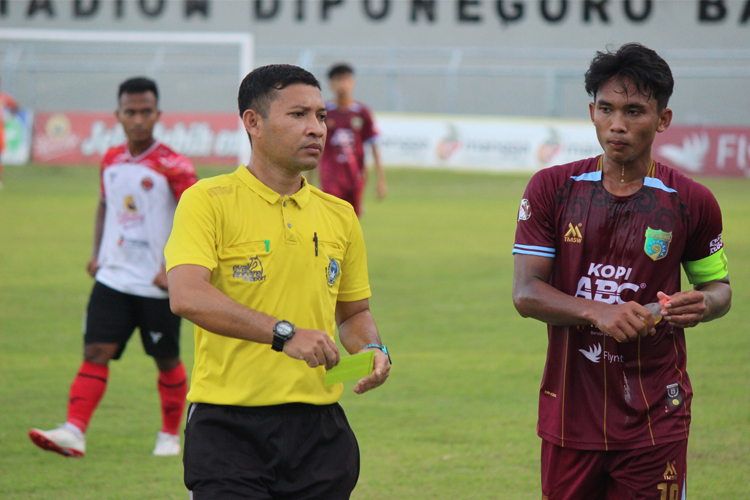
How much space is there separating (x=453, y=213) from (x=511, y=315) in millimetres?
8085

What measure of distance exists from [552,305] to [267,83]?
46.1 inches

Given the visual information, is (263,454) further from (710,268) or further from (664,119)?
(664,119)

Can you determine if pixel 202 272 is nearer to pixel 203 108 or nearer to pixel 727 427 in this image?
pixel 727 427

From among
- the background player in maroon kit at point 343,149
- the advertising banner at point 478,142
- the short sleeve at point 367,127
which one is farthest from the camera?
the advertising banner at point 478,142

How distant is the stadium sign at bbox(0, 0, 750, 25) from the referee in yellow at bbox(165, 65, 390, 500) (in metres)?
28.4

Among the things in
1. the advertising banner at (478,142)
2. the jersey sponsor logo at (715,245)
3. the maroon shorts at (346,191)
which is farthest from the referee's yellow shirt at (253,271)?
the advertising banner at (478,142)

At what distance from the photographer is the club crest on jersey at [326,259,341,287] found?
3.07 meters

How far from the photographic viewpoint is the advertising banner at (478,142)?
23.4 metres

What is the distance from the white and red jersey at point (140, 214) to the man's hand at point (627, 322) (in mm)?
3081

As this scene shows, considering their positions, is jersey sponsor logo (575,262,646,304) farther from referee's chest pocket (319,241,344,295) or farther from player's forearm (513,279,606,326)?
referee's chest pocket (319,241,344,295)

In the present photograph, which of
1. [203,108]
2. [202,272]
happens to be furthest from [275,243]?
[203,108]

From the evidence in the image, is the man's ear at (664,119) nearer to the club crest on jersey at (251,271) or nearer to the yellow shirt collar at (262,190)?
the yellow shirt collar at (262,190)

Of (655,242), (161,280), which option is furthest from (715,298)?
(161,280)

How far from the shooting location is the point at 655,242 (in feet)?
9.98
